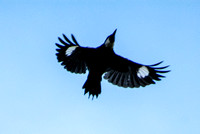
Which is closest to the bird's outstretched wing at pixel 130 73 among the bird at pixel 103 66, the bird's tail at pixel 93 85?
the bird at pixel 103 66

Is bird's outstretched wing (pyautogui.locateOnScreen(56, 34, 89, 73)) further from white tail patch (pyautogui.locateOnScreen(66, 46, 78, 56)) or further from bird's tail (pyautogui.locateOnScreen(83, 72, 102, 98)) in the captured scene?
bird's tail (pyautogui.locateOnScreen(83, 72, 102, 98))

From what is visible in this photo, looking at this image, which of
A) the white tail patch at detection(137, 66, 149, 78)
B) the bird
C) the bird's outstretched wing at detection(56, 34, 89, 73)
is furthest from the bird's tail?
the white tail patch at detection(137, 66, 149, 78)

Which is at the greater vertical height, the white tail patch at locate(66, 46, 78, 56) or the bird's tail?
the white tail patch at locate(66, 46, 78, 56)

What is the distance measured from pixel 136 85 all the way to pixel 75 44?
1598 mm

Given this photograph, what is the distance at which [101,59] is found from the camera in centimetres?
688

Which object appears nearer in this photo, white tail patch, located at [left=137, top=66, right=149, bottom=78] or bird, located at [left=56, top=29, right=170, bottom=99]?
bird, located at [left=56, top=29, right=170, bottom=99]

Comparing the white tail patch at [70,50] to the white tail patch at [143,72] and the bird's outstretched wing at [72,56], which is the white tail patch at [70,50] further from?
the white tail patch at [143,72]

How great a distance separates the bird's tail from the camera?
22.6 ft

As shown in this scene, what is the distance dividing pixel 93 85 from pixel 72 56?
0.92m

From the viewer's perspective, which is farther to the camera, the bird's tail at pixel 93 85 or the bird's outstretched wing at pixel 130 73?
the bird's outstretched wing at pixel 130 73

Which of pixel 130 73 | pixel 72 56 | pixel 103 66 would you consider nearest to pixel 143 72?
pixel 130 73

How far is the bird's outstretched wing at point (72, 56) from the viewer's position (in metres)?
7.15

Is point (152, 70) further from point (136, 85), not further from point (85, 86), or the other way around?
point (85, 86)

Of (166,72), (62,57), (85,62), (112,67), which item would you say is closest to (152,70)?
(166,72)
